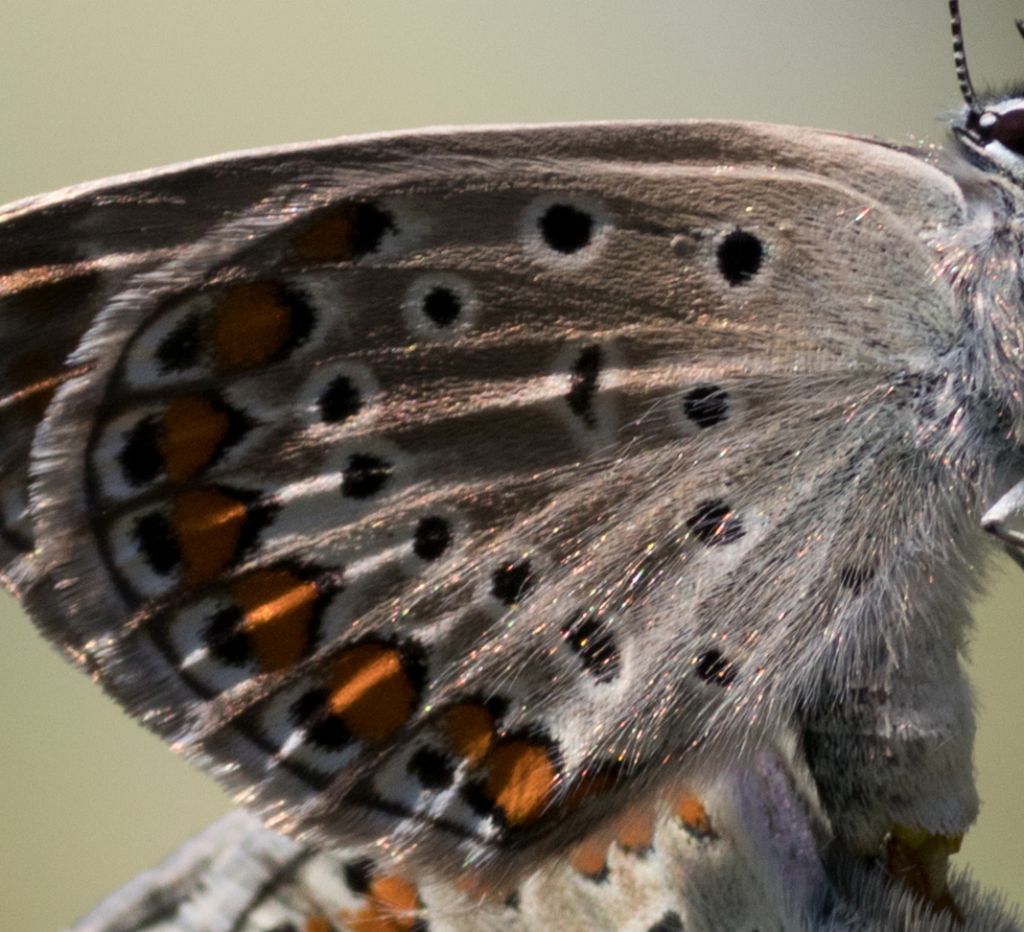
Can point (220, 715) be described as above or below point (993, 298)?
below

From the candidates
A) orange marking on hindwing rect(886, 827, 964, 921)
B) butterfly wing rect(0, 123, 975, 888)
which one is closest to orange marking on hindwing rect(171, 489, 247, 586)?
butterfly wing rect(0, 123, 975, 888)

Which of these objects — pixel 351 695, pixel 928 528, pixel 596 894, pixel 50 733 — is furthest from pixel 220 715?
pixel 50 733

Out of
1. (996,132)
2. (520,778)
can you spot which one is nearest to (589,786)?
(520,778)

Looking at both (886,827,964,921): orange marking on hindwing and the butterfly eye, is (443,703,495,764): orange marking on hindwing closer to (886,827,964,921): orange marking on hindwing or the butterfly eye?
(886,827,964,921): orange marking on hindwing

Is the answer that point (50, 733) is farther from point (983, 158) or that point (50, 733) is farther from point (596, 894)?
point (983, 158)

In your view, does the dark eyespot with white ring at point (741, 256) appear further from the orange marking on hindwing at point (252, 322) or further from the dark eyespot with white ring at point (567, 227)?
the orange marking on hindwing at point (252, 322)

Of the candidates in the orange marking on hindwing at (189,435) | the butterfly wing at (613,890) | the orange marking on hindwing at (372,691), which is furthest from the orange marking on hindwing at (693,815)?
the orange marking on hindwing at (189,435)
